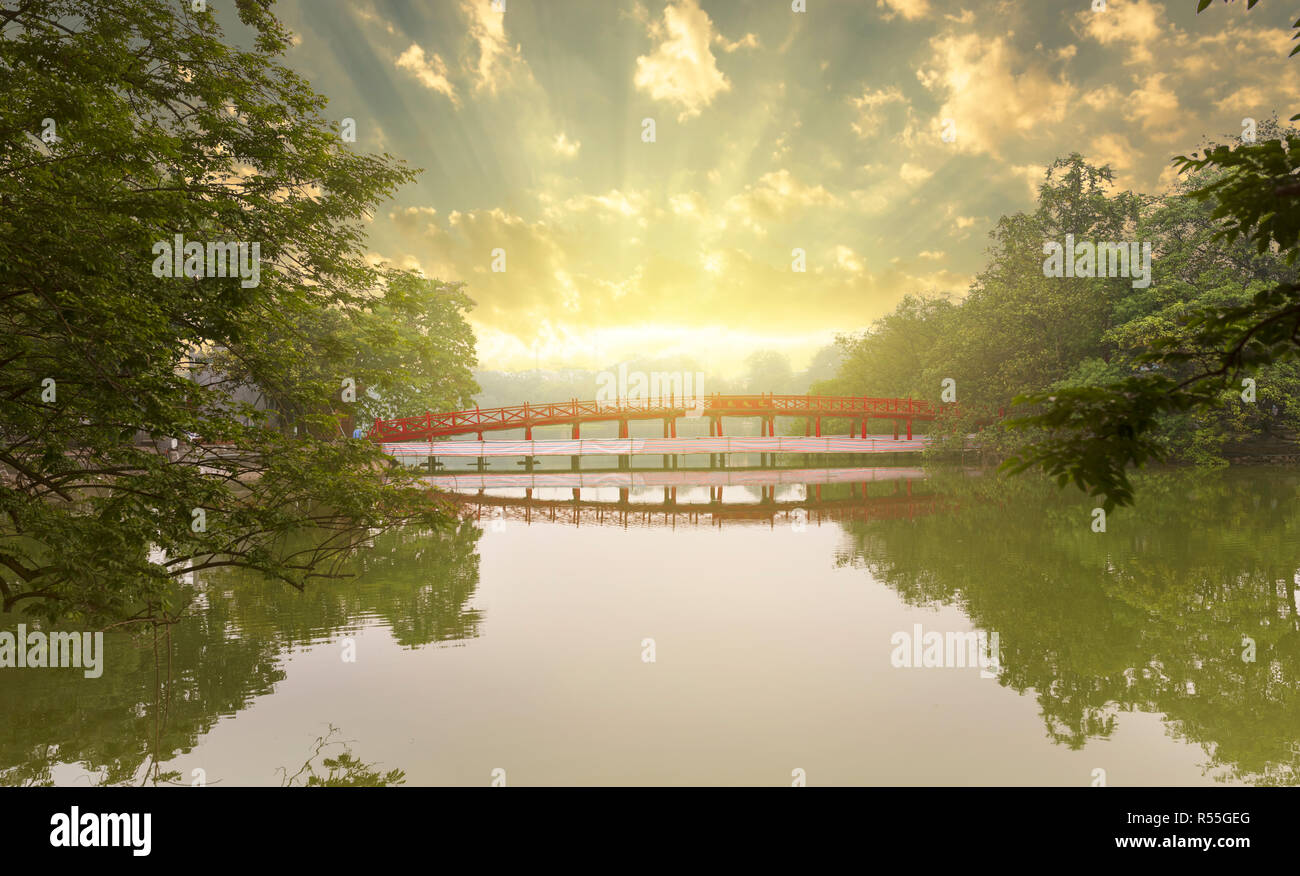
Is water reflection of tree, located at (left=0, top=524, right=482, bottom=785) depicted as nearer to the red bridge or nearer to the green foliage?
the green foliage

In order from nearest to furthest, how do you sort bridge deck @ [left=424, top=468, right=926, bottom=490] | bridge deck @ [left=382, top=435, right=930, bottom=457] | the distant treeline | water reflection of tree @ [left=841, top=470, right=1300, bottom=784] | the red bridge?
water reflection of tree @ [left=841, top=470, right=1300, bottom=784], the distant treeline, bridge deck @ [left=424, top=468, right=926, bottom=490], bridge deck @ [left=382, top=435, right=930, bottom=457], the red bridge

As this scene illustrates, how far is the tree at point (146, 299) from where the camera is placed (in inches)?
175

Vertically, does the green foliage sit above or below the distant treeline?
below

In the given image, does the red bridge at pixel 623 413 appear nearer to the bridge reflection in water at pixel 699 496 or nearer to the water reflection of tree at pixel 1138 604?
the bridge reflection in water at pixel 699 496

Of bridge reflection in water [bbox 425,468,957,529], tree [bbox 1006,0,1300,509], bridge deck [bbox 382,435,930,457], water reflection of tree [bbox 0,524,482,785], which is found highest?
bridge deck [bbox 382,435,930,457]

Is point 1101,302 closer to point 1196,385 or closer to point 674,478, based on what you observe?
point 674,478

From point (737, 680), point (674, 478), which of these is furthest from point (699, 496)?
point (737, 680)

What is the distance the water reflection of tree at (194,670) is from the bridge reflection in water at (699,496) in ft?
21.5

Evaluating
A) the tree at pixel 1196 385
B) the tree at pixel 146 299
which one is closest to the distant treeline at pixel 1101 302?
the tree at pixel 1196 385

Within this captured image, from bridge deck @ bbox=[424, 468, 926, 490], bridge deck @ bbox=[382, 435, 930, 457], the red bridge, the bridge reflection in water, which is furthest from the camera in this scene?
the red bridge

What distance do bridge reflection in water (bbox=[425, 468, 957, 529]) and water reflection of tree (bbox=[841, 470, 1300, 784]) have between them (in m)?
2.40

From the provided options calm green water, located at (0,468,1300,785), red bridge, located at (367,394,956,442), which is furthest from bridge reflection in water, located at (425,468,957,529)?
calm green water, located at (0,468,1300,785)

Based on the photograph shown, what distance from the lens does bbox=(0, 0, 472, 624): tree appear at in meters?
4.43

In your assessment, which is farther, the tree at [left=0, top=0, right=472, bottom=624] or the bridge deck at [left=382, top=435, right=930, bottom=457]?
the bridge deck at [left=382, top=435, right=930, bottom=457]
